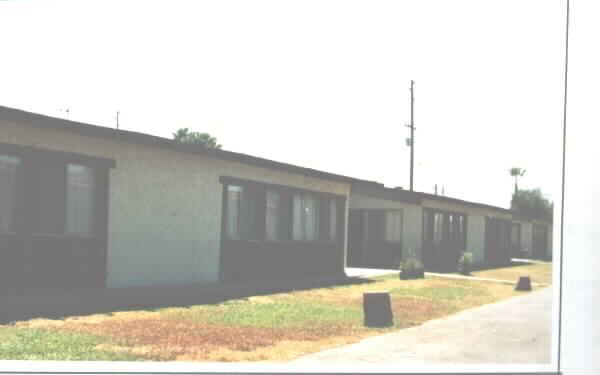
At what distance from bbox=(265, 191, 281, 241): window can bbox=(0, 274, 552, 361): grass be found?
303cm

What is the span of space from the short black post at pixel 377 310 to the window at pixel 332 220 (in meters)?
9.35

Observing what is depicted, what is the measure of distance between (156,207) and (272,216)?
13.9 feet

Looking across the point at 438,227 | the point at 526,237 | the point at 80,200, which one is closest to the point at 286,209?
the point at 80,200

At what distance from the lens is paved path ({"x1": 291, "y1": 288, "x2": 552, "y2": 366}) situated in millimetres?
8508

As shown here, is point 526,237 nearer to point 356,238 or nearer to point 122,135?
point 356,238

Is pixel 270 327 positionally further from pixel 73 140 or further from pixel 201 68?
pixel 201 68

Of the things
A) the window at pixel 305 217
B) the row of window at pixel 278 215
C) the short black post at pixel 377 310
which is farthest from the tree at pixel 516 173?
the short black post at pixel 377 310

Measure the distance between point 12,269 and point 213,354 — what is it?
4.66 meters

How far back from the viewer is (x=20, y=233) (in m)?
11.9

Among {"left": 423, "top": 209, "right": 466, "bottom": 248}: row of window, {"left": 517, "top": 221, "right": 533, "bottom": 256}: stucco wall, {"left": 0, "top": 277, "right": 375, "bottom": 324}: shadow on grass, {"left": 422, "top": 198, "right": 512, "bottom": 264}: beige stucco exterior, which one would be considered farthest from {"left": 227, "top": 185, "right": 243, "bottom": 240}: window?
{"left": 517, "top": 221, "right": 533, "bottom": 256}: stucco wall

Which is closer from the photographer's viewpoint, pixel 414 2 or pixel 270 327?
pixel 270 327

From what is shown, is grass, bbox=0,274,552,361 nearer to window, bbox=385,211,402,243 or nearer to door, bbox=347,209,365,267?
window, bbox=385,211,402,243

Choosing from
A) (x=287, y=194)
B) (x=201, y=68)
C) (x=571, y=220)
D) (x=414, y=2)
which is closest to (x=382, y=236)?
(x=287, y=194)

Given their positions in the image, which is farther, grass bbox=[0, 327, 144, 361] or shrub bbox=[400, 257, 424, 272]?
shrub bbox=[400, 257, 424, 272]
